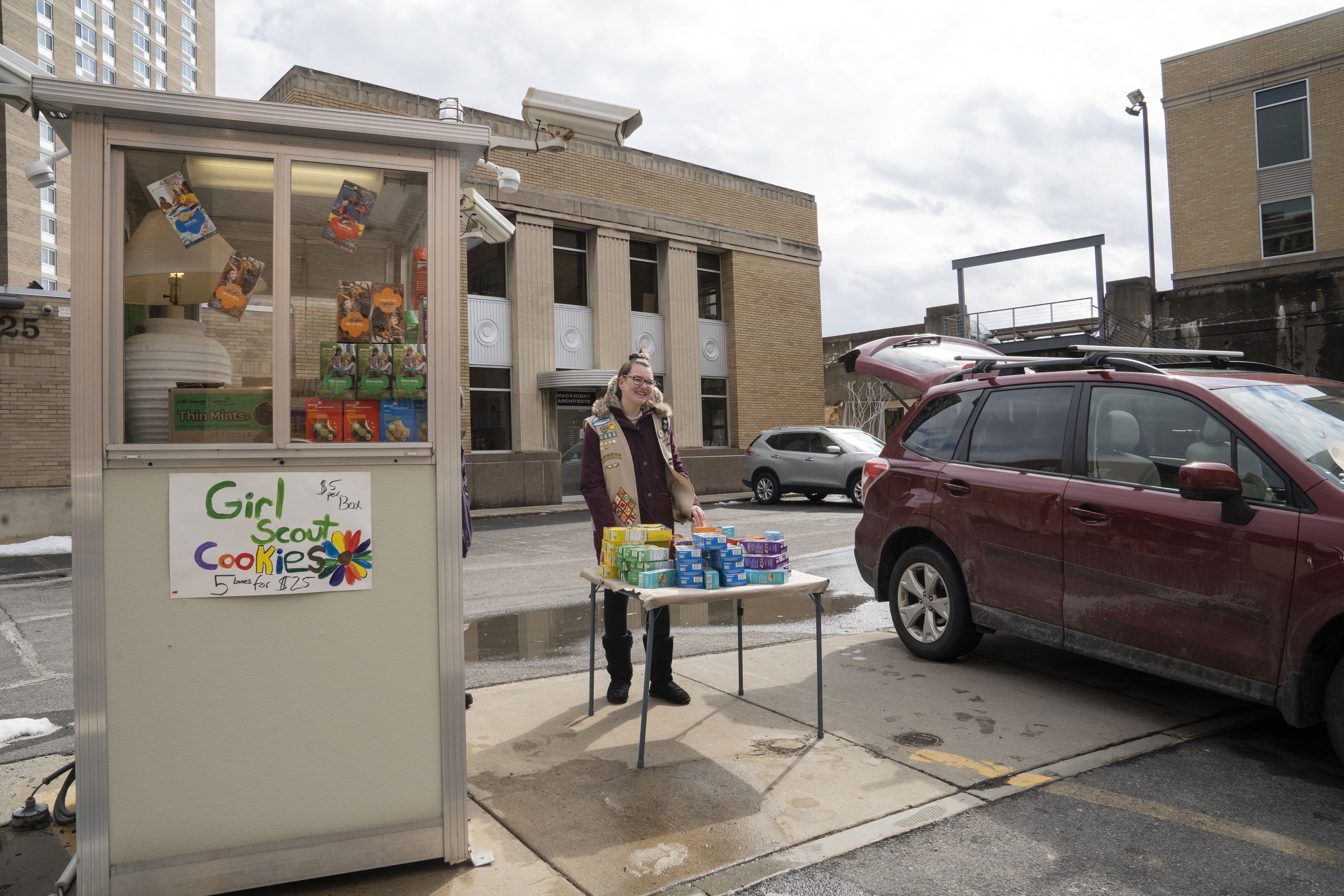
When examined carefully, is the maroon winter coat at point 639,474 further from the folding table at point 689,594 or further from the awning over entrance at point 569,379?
the awning over entrance at point 569,379

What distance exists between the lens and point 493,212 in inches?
209

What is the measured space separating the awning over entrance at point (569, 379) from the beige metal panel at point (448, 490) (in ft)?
55.9

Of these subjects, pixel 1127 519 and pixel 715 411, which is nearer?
pixel 1127 519

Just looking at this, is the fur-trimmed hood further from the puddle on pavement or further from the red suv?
the puddle on pavement

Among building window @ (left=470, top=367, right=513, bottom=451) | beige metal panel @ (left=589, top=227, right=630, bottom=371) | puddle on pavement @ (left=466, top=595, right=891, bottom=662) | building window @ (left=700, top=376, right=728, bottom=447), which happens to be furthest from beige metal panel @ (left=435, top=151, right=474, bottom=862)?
building window @ (left=700, top=376, right=728, bottom=447)

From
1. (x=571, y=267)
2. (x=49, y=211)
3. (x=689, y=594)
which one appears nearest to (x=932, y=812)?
(x=689, y=594)

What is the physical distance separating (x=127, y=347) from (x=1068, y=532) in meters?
4.47

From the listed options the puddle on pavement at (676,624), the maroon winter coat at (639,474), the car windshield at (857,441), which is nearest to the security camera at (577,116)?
the maroon winter coat at (639,474)

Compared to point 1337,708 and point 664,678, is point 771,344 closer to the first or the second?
point 664,678

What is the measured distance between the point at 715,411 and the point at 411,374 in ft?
70.5

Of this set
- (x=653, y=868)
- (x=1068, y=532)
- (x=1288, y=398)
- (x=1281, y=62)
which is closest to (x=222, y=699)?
(x=653, y=868)

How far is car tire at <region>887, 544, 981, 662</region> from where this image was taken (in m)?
5.52

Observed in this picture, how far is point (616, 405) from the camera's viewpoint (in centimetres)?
486

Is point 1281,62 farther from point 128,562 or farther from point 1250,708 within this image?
point 128,562
